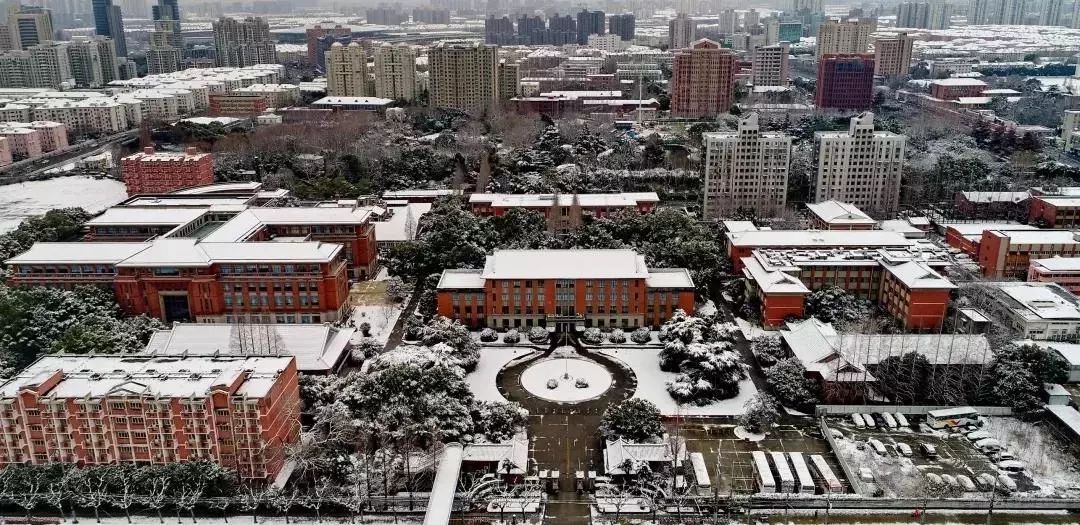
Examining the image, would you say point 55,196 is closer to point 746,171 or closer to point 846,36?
point 746,171

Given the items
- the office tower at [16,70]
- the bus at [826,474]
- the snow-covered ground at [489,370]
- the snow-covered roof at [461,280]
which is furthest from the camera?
the office tower at [16,70]

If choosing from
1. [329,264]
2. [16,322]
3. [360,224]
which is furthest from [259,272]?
[16,322]

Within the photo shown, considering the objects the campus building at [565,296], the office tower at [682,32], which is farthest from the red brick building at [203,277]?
the office tower at [682,32]

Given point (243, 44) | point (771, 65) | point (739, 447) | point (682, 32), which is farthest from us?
point (682, 32)

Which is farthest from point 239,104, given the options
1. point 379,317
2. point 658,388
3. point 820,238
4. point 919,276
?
point 919,276

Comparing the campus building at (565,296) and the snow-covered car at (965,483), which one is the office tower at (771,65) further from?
the snow-covered car at (965,483)

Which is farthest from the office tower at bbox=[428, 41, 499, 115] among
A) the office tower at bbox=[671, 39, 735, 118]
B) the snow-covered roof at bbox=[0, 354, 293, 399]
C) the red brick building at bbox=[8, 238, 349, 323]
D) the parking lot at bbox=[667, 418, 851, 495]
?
the parking lot at bbox=[667, 418, 851, 495]
